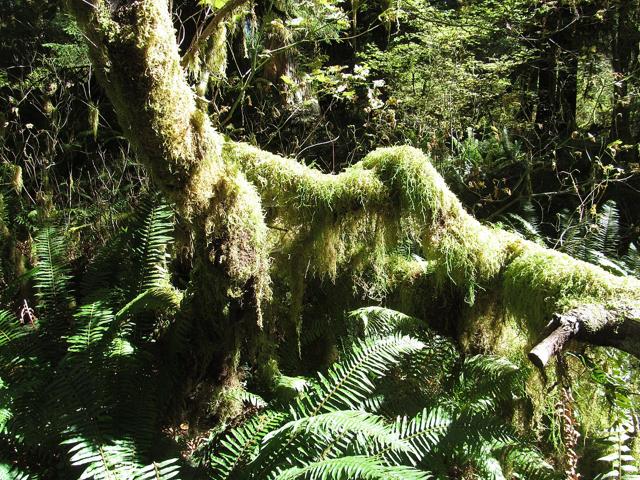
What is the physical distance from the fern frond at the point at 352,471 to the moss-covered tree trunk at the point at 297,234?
2.54 feet

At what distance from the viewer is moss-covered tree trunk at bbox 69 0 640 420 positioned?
2340mm

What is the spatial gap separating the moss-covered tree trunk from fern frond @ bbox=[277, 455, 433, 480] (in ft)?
2.54

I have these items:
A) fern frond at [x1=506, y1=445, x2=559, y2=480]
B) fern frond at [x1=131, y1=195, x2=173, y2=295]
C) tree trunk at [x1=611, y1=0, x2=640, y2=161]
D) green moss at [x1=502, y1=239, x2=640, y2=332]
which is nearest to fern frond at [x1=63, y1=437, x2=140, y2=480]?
fern frond at [x1=131, y1=195, x2=173, y2=295]

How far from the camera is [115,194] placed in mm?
5508

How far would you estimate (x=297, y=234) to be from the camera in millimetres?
2965

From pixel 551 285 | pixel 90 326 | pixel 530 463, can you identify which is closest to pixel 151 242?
pixel 90 326

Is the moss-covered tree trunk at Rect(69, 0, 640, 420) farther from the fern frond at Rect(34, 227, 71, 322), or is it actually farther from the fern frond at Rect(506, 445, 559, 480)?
the fern frond at Rect(34, 227, 71, 322)

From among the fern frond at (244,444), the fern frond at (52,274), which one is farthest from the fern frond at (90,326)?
the fern frond at (244,444)

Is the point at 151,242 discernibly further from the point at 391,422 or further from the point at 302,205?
the point at 391,422

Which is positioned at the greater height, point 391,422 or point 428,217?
point 428,217

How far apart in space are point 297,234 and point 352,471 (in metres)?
1.38

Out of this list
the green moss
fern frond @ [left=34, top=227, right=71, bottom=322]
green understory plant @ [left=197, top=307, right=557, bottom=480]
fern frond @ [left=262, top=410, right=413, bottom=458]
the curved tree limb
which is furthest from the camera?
fern frond @ [left=34, top=227, right=71, bottom=322]

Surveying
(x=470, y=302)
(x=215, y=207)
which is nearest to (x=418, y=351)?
(x=470, y=302)

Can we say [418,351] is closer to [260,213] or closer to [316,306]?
[316,306]
